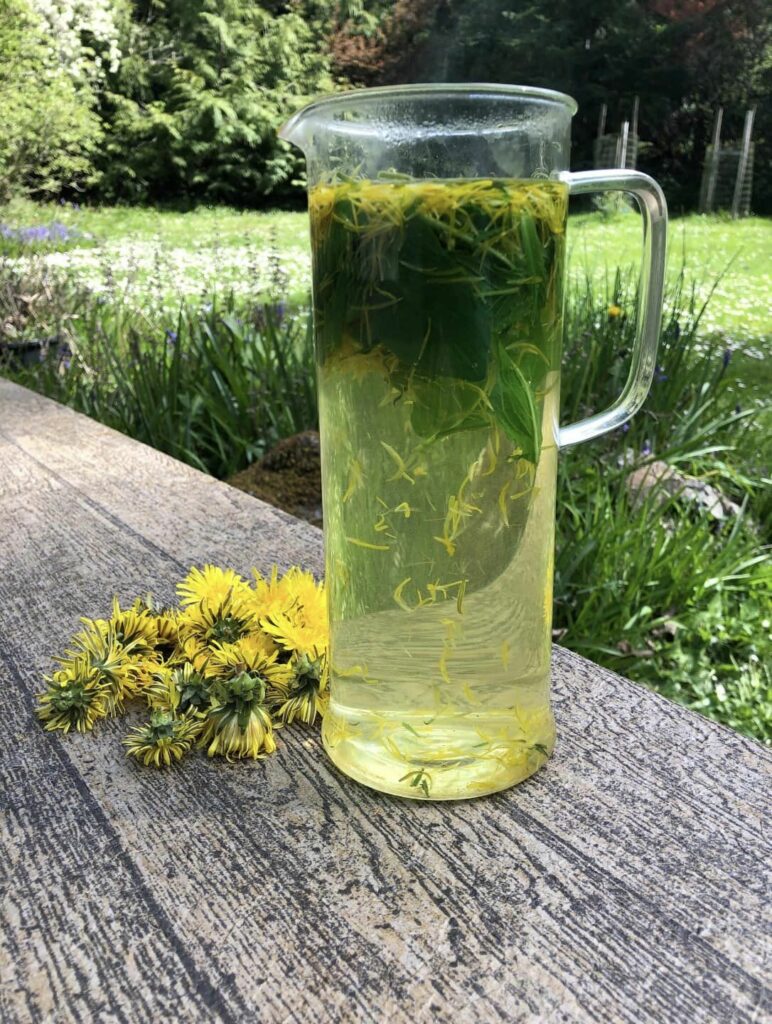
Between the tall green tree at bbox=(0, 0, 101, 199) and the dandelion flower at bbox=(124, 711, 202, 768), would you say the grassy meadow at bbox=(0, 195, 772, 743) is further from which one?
the tall green tree at bbox=(0, 0, 101, 199)

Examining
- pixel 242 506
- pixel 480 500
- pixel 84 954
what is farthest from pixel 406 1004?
pixel 242 506

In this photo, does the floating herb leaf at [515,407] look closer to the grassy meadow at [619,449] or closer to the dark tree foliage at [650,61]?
the grassy meadow at [619,449]

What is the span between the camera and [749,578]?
2.27 m

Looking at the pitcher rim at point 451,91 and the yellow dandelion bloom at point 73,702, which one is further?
the yellow dandelion bloom at point 73,702

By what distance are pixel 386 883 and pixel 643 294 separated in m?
0.53

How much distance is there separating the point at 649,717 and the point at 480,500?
0.97ft

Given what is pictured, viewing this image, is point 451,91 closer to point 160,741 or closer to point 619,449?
point 160,741

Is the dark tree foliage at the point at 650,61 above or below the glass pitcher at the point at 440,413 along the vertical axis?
above

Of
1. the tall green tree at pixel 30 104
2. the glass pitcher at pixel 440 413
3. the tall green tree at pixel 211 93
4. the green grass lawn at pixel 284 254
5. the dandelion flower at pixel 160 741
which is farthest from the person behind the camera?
the tall green tree at pixel 211 93

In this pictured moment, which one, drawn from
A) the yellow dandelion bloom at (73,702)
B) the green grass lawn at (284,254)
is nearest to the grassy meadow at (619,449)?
the green grass lawn at (284,254)

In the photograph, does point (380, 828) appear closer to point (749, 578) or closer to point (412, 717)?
point (412, 717)

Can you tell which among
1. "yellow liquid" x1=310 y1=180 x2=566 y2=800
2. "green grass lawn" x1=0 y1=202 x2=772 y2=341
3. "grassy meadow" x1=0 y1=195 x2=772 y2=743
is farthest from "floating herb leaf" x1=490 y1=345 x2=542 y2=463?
"green grass lawn" x1=0 y1=202 x2=772 y2=341

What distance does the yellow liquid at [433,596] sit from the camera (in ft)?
2.08

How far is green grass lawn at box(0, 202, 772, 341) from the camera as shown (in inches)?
190
